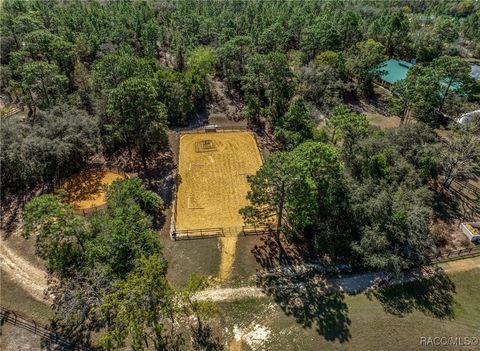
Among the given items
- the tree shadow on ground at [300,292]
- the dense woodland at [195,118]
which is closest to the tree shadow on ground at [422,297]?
the dense woodland at [195,118]

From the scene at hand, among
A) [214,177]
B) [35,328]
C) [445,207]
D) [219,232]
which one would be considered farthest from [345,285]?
[35,328]

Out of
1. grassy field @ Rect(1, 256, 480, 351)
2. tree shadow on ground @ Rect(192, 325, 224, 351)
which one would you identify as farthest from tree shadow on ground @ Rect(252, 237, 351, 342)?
tree shadow on ground @ Rect(192, 325, 224, 351)

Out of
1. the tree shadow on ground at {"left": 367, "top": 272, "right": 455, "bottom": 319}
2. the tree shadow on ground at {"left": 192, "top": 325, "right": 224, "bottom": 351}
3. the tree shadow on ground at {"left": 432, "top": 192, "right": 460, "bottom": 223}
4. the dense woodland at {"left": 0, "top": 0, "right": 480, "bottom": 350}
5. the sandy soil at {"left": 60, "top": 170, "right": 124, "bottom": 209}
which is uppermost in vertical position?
the dense woodland at {"left": 0, "top": 0, "right": 480, "bottom": 350}

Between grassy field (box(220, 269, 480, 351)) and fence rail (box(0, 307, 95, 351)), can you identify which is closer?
grassy field (box(220, 269, 480, 351))

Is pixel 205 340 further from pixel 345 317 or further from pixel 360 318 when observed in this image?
pixel 360 318

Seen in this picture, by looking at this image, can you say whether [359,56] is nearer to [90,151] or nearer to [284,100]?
[284,100]

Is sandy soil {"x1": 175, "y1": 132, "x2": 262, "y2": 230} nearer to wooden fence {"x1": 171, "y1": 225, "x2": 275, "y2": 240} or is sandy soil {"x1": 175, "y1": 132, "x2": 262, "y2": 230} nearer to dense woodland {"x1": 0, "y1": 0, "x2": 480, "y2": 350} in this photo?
wooden fence {"x1": 171, "y1": 225, "x2": 275, "y2": 240}

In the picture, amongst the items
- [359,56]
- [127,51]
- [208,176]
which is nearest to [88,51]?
[127,51]
